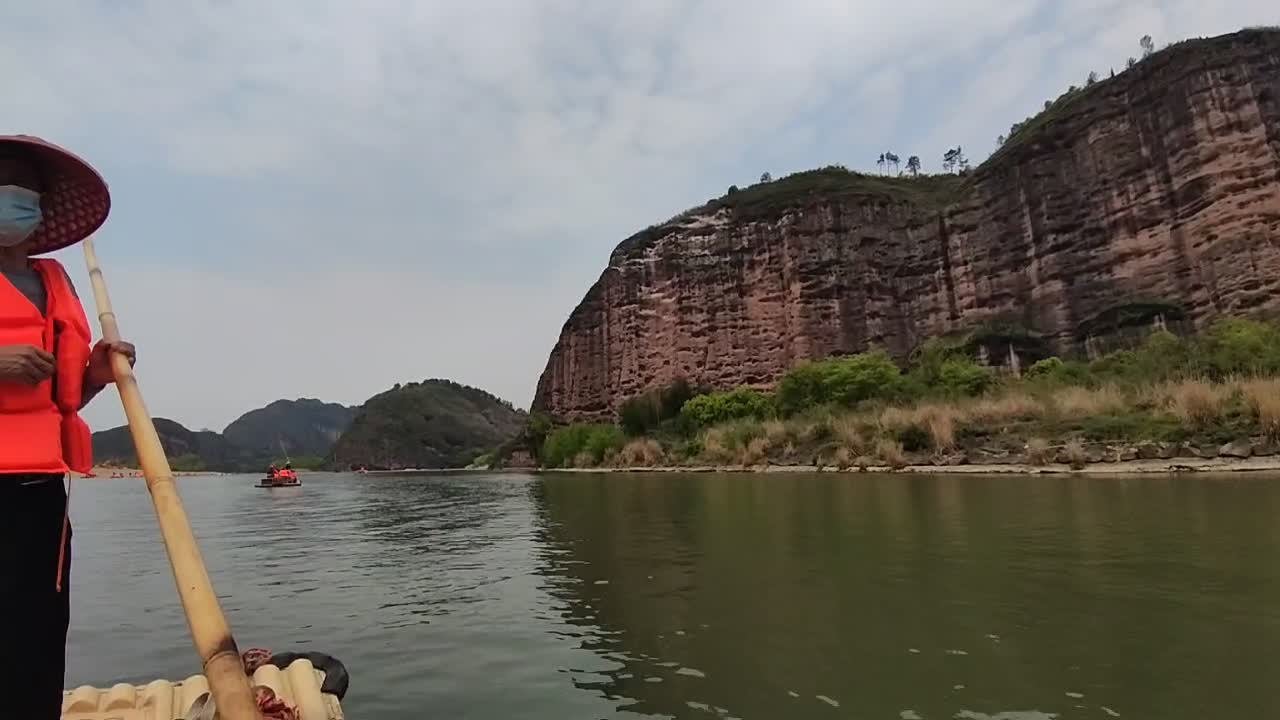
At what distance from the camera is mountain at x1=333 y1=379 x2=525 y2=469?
154 metres

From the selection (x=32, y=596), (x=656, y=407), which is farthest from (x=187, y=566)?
(x=656, y=407)

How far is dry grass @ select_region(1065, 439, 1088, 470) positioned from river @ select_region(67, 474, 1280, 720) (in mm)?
6540

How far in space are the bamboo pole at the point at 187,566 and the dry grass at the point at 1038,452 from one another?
2490 cm

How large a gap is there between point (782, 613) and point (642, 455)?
46.8m

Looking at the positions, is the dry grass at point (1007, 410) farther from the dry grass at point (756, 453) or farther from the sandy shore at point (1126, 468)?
the dry grass at point (756, 453)

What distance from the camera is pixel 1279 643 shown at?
211 inches

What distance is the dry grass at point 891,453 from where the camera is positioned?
2755cm

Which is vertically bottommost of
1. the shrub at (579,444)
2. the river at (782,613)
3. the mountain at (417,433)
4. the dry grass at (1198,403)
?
the river at (782,613)

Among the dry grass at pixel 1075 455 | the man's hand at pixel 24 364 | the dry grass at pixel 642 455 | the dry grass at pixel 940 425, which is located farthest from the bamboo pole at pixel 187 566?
the dry grass at pixel 642 455

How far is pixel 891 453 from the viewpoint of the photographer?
27922 millimetres

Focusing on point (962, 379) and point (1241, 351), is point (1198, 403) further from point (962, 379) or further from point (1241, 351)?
point (962, 379)

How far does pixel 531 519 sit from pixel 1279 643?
1504cm

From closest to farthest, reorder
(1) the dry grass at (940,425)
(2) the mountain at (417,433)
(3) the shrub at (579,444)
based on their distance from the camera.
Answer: (1) the dry grass at (940,425), (3) the shrub at (579,444), (2) the mountain at (417,433)

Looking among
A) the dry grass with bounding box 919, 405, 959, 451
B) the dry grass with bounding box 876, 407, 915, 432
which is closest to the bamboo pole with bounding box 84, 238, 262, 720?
the dry grass with bounding box 919, 405, 959, 451
